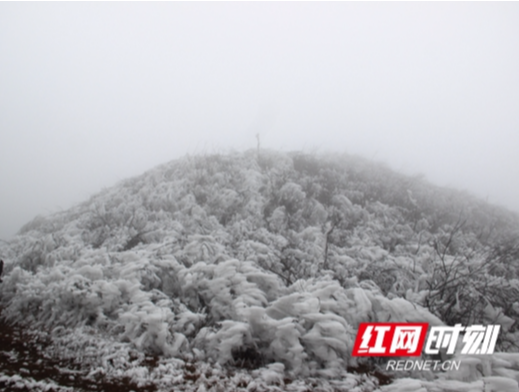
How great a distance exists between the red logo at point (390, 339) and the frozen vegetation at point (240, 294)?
4.4 inches

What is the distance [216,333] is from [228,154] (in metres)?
10.2

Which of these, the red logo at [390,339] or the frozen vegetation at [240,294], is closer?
the frozen vegetation at [240,294]

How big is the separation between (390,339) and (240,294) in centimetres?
214

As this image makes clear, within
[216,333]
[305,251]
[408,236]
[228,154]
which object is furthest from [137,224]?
[408,236]

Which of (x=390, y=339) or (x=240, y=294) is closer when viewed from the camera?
(x=390, y=339)

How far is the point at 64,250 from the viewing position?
6.32 metres

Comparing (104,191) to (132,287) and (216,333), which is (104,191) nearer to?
(132,287)

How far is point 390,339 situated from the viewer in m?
4.07

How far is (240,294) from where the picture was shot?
15.3 ft

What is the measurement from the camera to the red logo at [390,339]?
389 centimetres

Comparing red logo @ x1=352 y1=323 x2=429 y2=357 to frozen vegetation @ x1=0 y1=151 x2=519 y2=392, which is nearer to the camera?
frozen vegetation @ x1=0 y1=151 x2=519 y2=392

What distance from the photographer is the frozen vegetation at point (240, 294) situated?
349 cm

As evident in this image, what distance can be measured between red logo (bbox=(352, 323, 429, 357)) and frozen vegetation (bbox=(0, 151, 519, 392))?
0.11 metres

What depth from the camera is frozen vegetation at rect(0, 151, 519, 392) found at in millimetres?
3486
